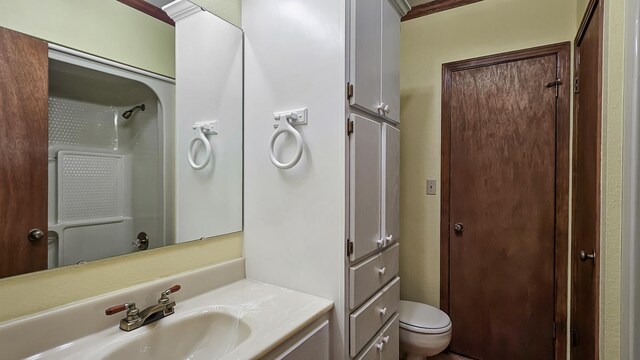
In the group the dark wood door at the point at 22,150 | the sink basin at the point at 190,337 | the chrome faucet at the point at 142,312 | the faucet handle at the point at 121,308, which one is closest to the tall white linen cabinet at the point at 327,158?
the sink basin at the point at 190,337

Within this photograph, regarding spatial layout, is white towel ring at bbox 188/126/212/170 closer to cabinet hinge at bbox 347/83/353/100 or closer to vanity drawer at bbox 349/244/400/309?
cabinet hinge at bbox 347/83/353/100

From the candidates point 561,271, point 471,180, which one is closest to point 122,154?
point 471,180

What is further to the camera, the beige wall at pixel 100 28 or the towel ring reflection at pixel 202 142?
the towel ring reflection at pixel 202 142

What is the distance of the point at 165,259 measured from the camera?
3.81 ft

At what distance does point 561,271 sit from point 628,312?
1044mm

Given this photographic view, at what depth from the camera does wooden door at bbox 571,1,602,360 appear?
1199 millimetres

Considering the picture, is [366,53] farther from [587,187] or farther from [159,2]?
[587,187]

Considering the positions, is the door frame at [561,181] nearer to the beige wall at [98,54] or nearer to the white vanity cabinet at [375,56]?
the white vanity cabinet at [375,56]

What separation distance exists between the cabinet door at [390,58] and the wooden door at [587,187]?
80cm

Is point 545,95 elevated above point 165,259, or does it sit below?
above

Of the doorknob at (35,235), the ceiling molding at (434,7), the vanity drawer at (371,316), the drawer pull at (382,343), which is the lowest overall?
the drawer pull at (382,343)

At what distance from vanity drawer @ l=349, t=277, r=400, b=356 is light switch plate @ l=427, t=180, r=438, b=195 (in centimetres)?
82

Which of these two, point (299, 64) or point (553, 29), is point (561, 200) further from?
point (299, 64)

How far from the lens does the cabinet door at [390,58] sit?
1.42 meters
